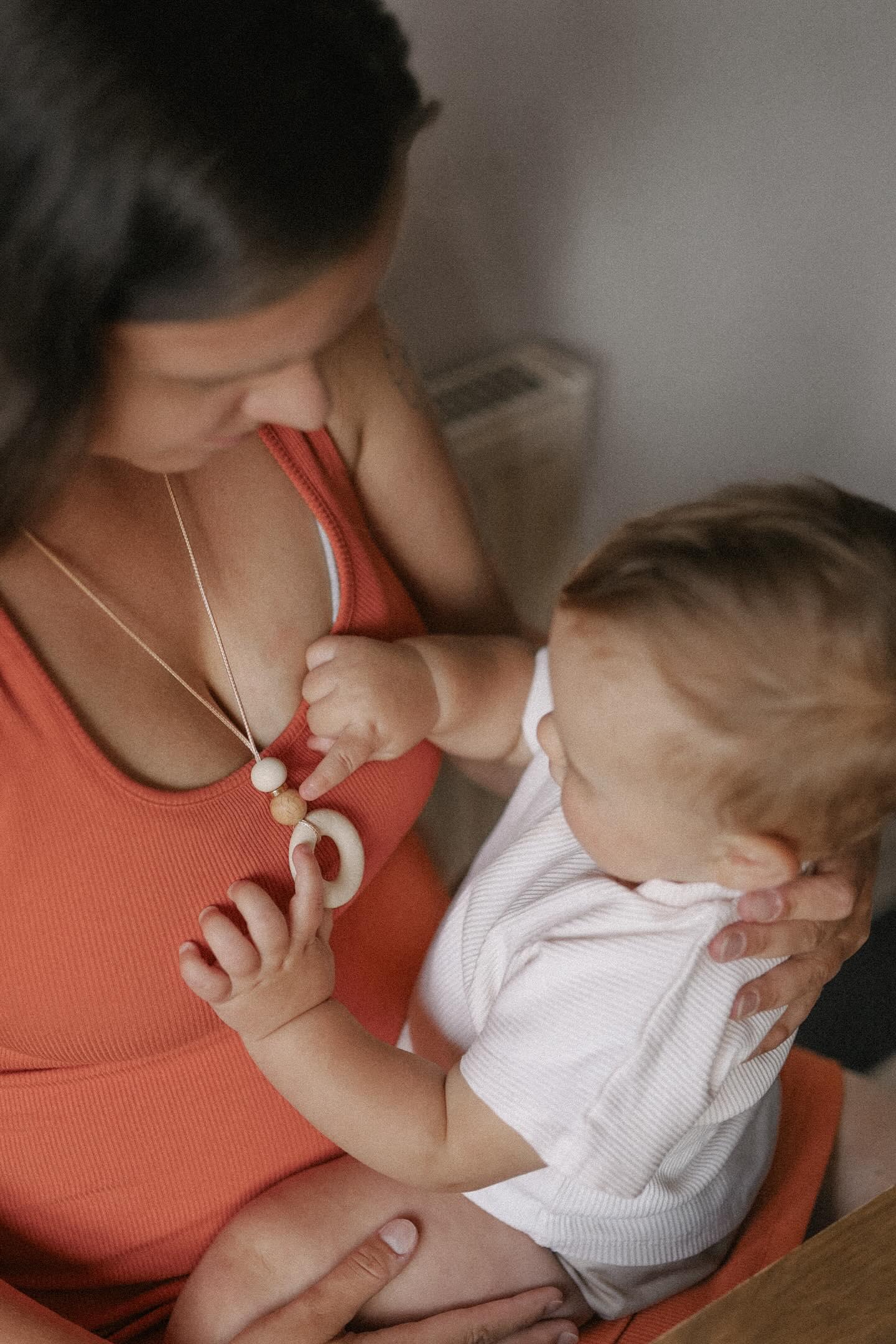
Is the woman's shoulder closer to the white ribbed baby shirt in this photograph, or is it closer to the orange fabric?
the white ribbed baby shirt

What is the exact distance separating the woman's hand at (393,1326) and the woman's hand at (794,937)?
0.88 feet

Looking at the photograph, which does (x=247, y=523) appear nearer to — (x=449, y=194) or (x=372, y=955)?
(x=372, y=955)

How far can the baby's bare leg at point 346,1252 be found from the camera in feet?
2.95

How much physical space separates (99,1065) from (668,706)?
0.49 m

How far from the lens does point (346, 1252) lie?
0.92 m

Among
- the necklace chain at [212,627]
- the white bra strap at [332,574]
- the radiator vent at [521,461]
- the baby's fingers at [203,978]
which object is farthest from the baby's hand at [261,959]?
the radiator vent at [521,461]

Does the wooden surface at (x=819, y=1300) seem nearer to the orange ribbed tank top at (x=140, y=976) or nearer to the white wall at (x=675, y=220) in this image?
the orange ribbed tank top at (x=140, y=976)

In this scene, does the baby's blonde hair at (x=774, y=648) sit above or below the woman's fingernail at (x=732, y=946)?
above

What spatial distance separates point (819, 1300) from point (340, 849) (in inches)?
17.0

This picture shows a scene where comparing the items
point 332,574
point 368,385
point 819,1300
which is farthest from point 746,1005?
point 368,385

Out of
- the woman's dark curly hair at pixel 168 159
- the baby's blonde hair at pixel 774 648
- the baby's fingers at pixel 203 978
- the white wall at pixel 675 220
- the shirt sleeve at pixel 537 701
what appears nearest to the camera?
the woman's dark curly hair at pixel 168 159

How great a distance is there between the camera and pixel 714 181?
1.51 meters

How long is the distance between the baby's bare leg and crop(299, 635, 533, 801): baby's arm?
330 mm

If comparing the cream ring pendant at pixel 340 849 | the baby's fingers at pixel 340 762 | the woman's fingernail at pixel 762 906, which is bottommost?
the woman's fingernail at pixel 762 906
